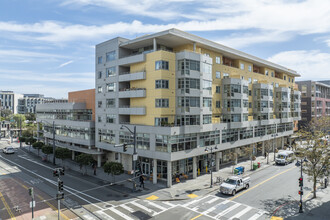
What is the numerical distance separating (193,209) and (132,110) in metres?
18.8

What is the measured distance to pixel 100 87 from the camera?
1720 inches

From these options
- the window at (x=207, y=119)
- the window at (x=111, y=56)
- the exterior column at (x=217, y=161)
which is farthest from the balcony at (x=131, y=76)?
the exterior column at (x=217, y=161)

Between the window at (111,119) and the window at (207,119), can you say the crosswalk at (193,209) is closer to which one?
the window at (207,119)

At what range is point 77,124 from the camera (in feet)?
162

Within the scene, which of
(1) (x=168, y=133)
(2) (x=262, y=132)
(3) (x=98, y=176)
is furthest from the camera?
(2) (x=262, y=132)

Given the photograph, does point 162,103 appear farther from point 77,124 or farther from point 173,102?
point 77,124

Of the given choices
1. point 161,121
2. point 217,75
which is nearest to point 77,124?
point 161,121

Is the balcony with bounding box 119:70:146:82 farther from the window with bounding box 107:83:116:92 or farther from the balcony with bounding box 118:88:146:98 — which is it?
the window with bounding box 107:83:116:92

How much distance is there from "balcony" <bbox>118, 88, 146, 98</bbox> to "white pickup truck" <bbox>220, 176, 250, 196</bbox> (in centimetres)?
1763

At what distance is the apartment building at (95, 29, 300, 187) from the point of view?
111 feet

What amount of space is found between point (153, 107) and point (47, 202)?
1834cm

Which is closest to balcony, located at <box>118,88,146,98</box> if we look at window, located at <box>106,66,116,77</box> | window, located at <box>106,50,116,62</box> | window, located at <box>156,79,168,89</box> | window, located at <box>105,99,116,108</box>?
window, located at <box>105,99,116,108</box>

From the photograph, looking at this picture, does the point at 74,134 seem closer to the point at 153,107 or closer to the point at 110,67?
the point at 110,67

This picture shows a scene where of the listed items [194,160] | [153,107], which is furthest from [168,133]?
[194,160]
